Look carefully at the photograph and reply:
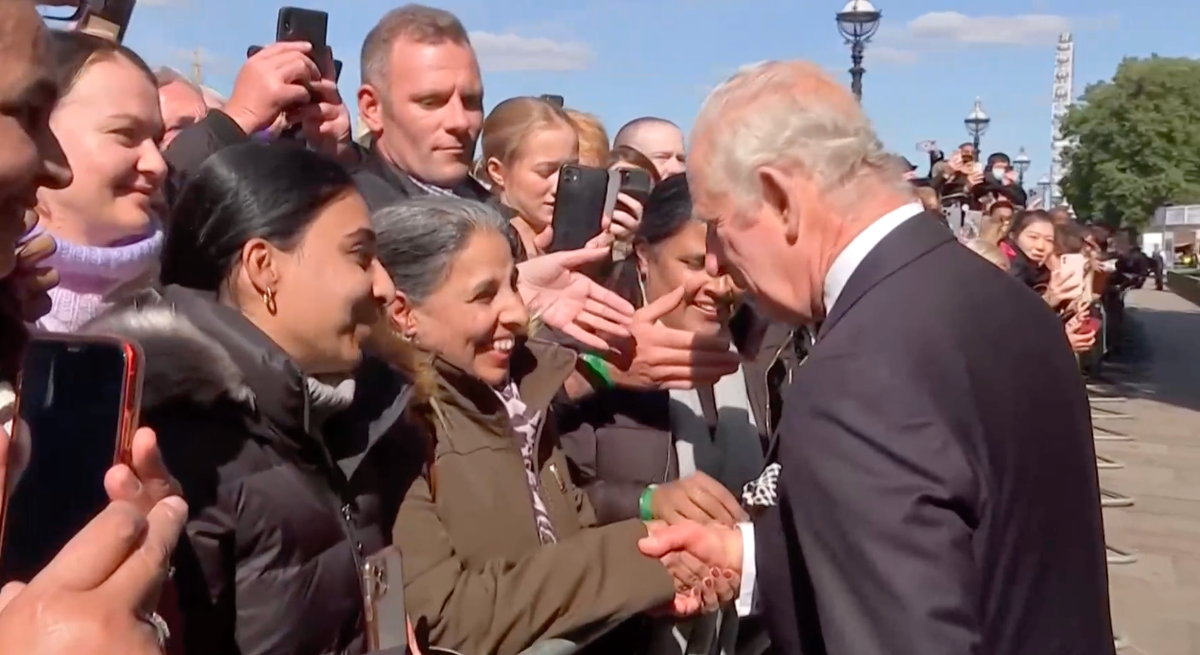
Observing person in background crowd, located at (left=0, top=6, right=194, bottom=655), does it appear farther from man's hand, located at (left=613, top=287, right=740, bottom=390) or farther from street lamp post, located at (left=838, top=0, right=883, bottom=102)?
street lamp post, located at (left=838, top=0, right=883, bottom=102)

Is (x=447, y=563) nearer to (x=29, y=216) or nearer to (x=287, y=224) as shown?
(x=287, y=224)

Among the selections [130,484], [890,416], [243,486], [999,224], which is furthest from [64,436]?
[999,224]

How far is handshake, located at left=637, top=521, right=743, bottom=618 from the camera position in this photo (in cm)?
265

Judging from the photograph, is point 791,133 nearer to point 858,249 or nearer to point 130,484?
point 858,249

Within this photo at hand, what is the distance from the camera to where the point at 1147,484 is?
1020 cm

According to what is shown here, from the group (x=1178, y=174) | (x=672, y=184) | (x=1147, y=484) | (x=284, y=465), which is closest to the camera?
(x=284, y=465)

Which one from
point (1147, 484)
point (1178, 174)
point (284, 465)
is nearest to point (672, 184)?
point (284, 465)

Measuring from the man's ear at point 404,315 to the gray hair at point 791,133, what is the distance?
88 centimetres

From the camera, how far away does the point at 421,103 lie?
12.4 ft

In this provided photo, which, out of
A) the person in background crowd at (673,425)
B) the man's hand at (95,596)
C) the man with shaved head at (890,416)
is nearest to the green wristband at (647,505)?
the person in background crowd at (673,425)

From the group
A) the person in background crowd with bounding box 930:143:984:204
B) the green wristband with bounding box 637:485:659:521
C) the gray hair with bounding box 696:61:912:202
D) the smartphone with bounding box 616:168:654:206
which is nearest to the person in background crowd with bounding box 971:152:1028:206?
the person in background crowd with bounding box 930:143:984:204

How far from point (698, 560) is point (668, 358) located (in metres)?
0.64

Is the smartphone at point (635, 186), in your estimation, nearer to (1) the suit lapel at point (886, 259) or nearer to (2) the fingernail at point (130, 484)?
(1) the suit lapel at point (886, 259)

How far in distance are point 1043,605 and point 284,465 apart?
3.99ft
